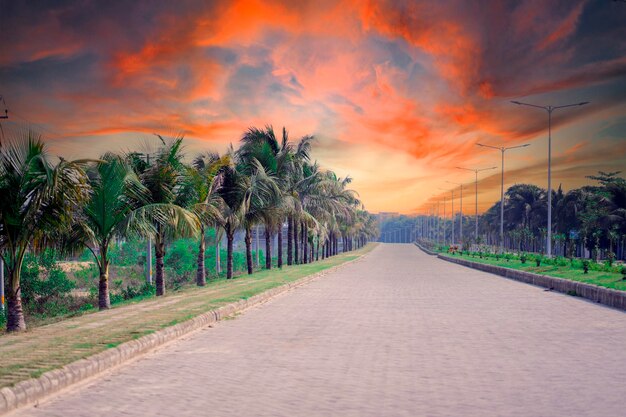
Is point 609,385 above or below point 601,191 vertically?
below

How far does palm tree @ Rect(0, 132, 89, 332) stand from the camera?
1285 centimetres

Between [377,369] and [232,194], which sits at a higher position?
[232,194]

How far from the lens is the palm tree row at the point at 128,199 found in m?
13.0

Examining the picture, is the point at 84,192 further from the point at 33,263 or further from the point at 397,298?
the point at 33,263

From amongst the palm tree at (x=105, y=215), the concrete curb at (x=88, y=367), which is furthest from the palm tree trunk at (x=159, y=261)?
the concrete curb at (x=88, y=367)

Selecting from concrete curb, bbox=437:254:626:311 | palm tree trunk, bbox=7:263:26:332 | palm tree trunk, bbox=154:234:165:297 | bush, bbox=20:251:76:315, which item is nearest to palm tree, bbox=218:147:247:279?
palm tree trunk, bbox=154:234:165:297

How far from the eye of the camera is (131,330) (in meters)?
11.5

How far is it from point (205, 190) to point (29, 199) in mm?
12354

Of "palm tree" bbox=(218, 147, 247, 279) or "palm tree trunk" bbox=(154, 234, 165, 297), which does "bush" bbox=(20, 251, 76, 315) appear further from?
"palm tree trunk" bbox=(154, 234, 165, 297)

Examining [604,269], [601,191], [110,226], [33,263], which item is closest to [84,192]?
[110,226]

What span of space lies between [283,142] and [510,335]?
29.9 m

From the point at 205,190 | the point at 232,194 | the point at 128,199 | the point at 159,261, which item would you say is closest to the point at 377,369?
the point at 128,199

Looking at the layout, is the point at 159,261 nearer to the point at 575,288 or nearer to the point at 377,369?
the point at 575,288

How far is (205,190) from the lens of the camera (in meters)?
25.4
